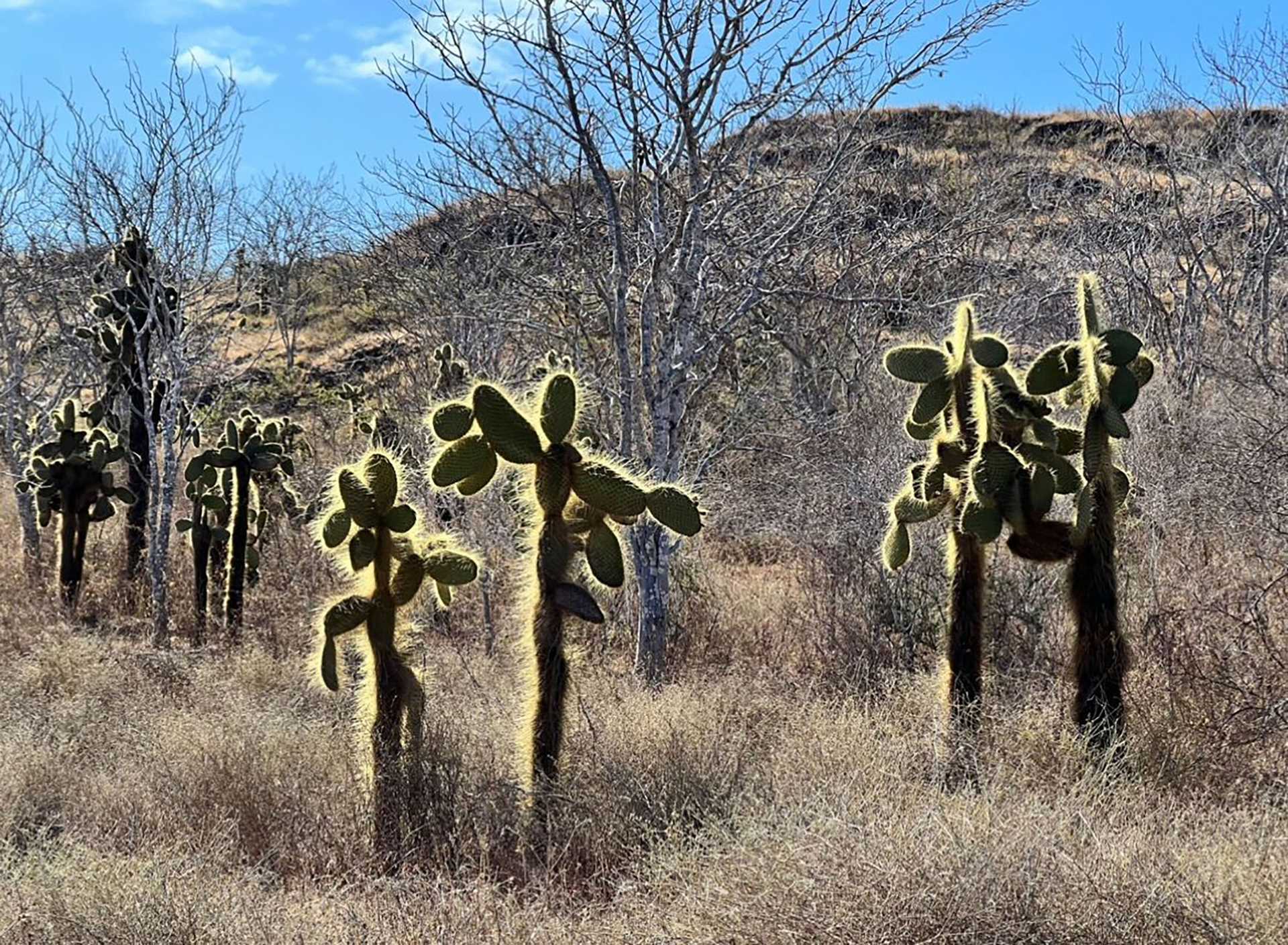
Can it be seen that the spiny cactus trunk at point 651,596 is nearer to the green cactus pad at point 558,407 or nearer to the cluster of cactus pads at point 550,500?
the cluster of cactus pads at point 550,500

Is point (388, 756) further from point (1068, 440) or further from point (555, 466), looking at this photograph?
point (1068, 440)

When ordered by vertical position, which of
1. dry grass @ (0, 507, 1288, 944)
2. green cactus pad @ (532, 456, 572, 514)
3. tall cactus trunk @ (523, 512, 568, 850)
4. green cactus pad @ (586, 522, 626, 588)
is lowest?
dry grass @ (0, 507, 1288, 944)

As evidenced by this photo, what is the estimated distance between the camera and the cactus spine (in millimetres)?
4684

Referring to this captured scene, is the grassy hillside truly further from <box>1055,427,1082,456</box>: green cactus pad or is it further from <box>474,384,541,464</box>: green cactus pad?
<box>1055,427,1082,456</box>: green cactus pad

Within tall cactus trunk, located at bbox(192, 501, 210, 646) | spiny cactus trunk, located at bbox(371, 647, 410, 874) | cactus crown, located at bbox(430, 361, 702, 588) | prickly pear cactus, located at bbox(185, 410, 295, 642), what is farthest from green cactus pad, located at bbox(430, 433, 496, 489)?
tall cactus trunk, located at bbox(192, 501, 210, 646)

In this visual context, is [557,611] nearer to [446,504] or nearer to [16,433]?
[446,504]

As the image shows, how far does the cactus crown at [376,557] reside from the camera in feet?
15.4

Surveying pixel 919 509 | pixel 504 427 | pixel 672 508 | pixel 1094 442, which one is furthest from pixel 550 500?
pixel 1094 442

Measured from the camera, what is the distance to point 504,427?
4.45m

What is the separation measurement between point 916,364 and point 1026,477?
2.27 ft

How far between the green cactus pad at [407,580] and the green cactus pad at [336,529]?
0.91 feet

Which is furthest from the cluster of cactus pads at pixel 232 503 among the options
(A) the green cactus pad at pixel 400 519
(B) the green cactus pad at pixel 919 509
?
(B) the green cactus pad at pixel 919 509

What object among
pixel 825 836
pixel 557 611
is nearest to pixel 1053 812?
pixel 825 836

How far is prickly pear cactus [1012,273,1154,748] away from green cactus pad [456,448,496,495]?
7.38 ft
